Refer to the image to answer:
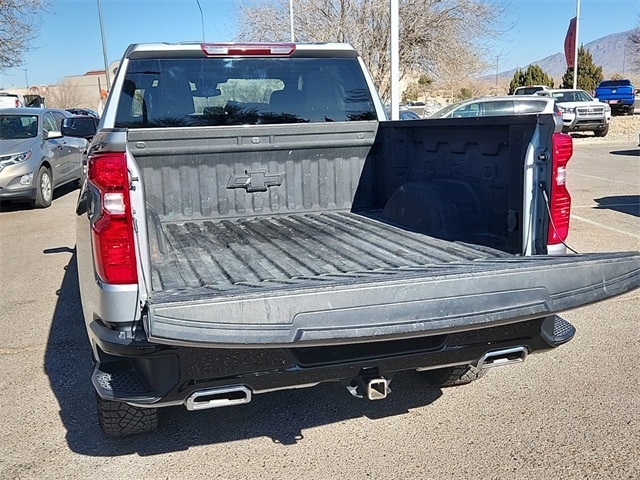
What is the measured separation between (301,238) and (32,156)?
8.88 meters

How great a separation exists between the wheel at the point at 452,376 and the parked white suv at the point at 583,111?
20786 mm

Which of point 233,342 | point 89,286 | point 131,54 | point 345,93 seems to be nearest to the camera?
point 233,342

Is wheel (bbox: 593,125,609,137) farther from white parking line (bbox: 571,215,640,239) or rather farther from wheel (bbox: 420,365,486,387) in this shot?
wheel (bbox: 420,365,486,387)

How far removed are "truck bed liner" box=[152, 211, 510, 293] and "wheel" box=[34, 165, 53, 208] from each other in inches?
318

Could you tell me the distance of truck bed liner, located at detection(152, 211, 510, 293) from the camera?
10.0 feet

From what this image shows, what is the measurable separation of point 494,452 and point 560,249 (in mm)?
1100

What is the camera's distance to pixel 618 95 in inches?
1398

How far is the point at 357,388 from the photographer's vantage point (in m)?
2.96

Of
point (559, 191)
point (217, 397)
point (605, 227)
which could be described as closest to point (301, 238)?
point (217, 397)

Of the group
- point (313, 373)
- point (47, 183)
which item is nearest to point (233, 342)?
point (313, 373)

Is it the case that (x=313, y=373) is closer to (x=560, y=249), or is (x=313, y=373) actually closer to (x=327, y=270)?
(x=327, y=270)

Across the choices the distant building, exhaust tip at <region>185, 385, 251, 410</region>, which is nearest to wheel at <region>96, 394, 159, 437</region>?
exhaust tip at <region>185, 385, 251, 410</region>

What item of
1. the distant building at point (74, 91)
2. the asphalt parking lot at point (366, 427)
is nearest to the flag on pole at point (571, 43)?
the asphalt parking lot at point (366, 427)

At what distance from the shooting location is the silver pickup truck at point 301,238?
257 cm
